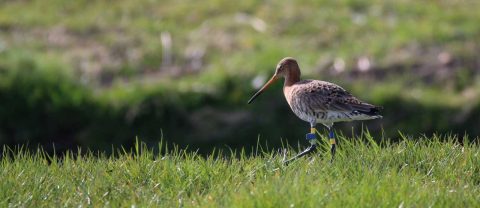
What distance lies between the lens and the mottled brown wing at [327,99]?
28.7 feet

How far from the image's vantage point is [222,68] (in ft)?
48.1

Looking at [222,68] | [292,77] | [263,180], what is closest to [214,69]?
[222,68]

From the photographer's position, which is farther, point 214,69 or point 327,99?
point 214,69

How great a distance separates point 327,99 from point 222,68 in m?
5.91

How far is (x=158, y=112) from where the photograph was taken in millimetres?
14227

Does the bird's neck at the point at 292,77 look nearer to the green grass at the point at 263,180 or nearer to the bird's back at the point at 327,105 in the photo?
the bird's back at the point at 327,105

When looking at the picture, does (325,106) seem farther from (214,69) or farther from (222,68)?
(214,69)

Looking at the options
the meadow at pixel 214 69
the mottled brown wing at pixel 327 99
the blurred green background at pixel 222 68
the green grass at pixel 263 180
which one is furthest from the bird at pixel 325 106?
the blurred green background at pixel 222 68

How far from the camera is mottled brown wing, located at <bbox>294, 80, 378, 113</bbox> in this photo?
8.76 metres

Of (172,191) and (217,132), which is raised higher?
(172,191)

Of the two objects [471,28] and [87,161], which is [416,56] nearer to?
[471,28]

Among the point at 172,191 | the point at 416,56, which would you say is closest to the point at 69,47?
the point at 416,56

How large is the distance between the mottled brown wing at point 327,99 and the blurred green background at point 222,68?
4377 mm

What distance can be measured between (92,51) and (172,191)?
329 inches
